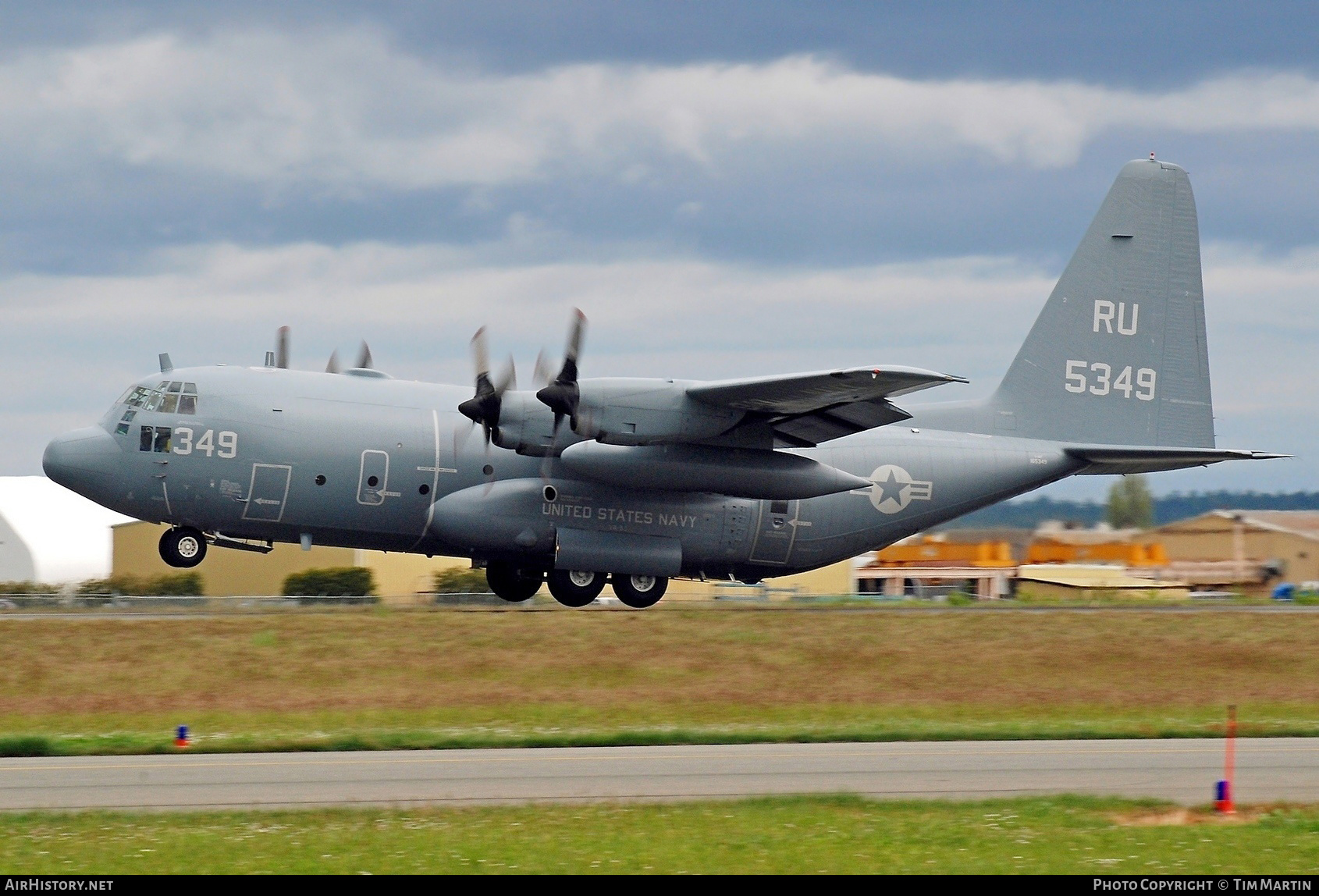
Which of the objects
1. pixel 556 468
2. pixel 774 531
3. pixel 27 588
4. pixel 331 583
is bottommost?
pixel 27 588

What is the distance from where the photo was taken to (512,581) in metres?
30.2

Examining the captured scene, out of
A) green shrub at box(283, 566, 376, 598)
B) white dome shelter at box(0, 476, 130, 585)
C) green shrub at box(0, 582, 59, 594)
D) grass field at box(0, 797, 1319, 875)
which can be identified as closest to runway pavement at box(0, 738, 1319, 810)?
grass field at box(0, 797, 1319, 875)

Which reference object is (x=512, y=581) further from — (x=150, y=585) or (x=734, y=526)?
(x=150, y=585)

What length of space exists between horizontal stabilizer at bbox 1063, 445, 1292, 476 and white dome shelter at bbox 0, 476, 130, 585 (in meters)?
35.0

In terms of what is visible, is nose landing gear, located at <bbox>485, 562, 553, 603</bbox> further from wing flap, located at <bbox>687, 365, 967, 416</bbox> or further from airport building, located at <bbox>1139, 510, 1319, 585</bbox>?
airport building, located at <bbox>1139, 510, 1319, 585</bbox>

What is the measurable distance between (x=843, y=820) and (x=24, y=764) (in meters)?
9.90

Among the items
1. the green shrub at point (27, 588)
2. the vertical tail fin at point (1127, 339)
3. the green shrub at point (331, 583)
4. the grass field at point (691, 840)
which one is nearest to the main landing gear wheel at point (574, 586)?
the vertical tail fin at point (1127, 339)

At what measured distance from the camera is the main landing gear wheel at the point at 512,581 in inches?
1182

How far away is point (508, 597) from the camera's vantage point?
30.5 metres

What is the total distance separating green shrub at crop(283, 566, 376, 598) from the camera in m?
41.2

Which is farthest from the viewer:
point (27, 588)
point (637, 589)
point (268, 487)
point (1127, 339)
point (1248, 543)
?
point (1248, 543)

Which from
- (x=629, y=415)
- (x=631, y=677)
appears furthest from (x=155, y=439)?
(x=631, y=677)

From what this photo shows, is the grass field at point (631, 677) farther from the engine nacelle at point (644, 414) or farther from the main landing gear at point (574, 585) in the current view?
the engine nacelle at point (644, 414)

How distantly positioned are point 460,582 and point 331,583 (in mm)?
4080
